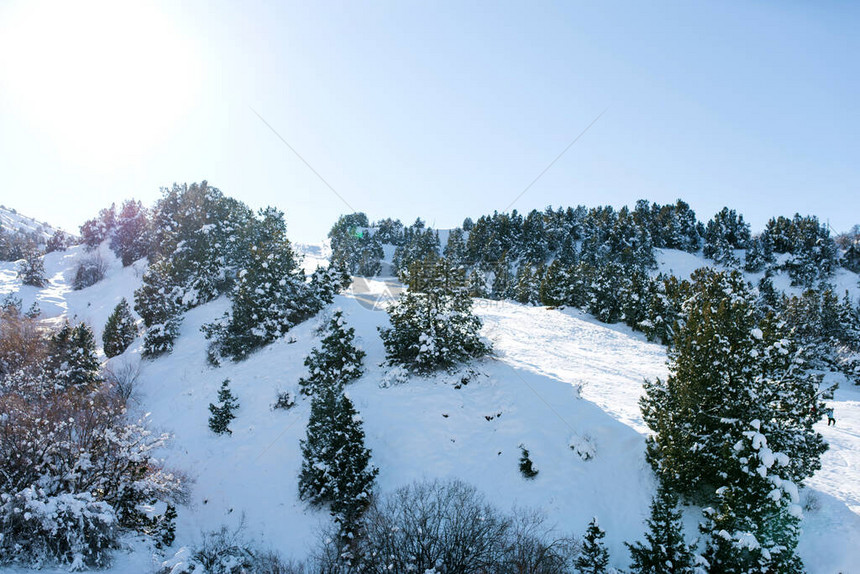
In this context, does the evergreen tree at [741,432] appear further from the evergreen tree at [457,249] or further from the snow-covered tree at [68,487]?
the evergreen tree at [457,249]

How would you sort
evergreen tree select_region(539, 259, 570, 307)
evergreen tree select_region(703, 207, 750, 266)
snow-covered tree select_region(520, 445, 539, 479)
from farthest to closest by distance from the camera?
evergreen tree select_region(703, 207, 750, 266) → evergreen tree select_region(539, 259, 570, 307) → snow-covered tree select_region(520, 445, 539, 479)

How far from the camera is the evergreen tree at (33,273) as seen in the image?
58.5 m

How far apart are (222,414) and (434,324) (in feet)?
44.0

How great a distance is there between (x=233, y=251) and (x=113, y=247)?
35723mm

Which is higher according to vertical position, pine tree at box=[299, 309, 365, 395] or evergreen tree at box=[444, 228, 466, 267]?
evergreen tree at box=[444, 228, 466, 267]

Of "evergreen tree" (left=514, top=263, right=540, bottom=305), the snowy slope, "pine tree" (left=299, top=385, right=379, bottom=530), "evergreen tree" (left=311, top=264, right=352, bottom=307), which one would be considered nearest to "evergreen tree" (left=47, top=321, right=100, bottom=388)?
"evergreen tree" (left=311, top=264, right=352, bottom=307)

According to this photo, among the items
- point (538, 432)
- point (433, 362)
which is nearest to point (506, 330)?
point (433, 362)

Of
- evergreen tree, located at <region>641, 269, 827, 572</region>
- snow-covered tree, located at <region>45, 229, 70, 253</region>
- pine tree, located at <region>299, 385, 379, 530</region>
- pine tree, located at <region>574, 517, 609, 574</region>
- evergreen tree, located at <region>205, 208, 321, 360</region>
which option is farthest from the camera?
snow-covered tree, located at <region>45, 229, 70, 253</region>

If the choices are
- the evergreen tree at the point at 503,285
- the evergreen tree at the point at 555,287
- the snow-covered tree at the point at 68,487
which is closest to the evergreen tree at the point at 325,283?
the snow-covered tree at the point at 68,487

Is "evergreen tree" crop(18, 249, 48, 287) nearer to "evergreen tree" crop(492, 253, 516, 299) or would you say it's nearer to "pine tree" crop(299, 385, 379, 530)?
"pine tree" crop(299, 385, 379, 530)

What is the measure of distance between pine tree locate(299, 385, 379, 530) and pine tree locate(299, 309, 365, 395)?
482cm

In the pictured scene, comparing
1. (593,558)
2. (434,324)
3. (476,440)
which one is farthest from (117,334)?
(593,558)

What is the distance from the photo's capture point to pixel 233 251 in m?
43.1

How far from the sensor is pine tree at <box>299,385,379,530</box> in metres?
15.7
